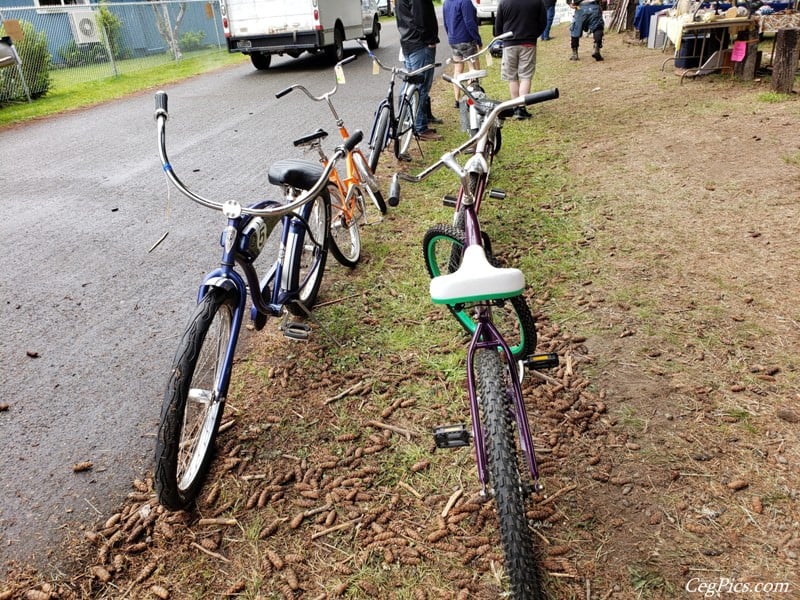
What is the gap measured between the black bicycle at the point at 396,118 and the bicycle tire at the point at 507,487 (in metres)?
4.45

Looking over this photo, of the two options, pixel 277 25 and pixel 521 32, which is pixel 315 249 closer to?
pixel 521 32

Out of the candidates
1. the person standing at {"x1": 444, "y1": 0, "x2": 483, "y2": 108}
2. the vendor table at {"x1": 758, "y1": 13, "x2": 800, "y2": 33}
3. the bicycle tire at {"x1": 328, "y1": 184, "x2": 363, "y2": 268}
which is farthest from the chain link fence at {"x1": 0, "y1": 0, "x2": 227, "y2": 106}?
the vendor table at {"x1": 758, "y1": 13, "x2": 800, "y2": 33}

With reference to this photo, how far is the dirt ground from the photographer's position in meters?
2.32

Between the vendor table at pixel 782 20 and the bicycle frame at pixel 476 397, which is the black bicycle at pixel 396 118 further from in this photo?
the vendor table at pixel 782 20

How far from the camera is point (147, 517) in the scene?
261 cm

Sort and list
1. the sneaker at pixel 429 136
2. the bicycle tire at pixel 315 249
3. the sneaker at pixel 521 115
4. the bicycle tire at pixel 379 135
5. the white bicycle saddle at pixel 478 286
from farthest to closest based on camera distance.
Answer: the sneaker at pixel 521 115 < the sneaker at pixel 429 136 < the bicycle tire at pixel 379 135 < the bicycle tire at pixel 315 249 < the white bicycle saddle at pixel 478 286

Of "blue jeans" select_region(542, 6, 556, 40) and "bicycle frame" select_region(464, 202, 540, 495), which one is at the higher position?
"blue jeans" select_region(542, 6, 556, 40)

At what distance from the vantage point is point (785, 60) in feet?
29.3

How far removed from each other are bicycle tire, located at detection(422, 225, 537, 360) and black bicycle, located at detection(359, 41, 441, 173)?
2557mm

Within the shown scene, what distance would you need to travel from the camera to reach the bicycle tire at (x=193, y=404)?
7.90 feet

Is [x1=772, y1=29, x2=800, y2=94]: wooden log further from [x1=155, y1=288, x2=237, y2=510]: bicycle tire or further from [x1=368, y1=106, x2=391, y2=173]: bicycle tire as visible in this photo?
[x1=155, y1=288, x2=237, y2=510]: bicycle tire

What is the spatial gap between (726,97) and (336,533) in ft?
32.1

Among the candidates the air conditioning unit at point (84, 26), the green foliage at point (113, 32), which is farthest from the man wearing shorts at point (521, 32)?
the air conditioning unit at point (84, 26)

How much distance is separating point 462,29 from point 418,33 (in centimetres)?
95
